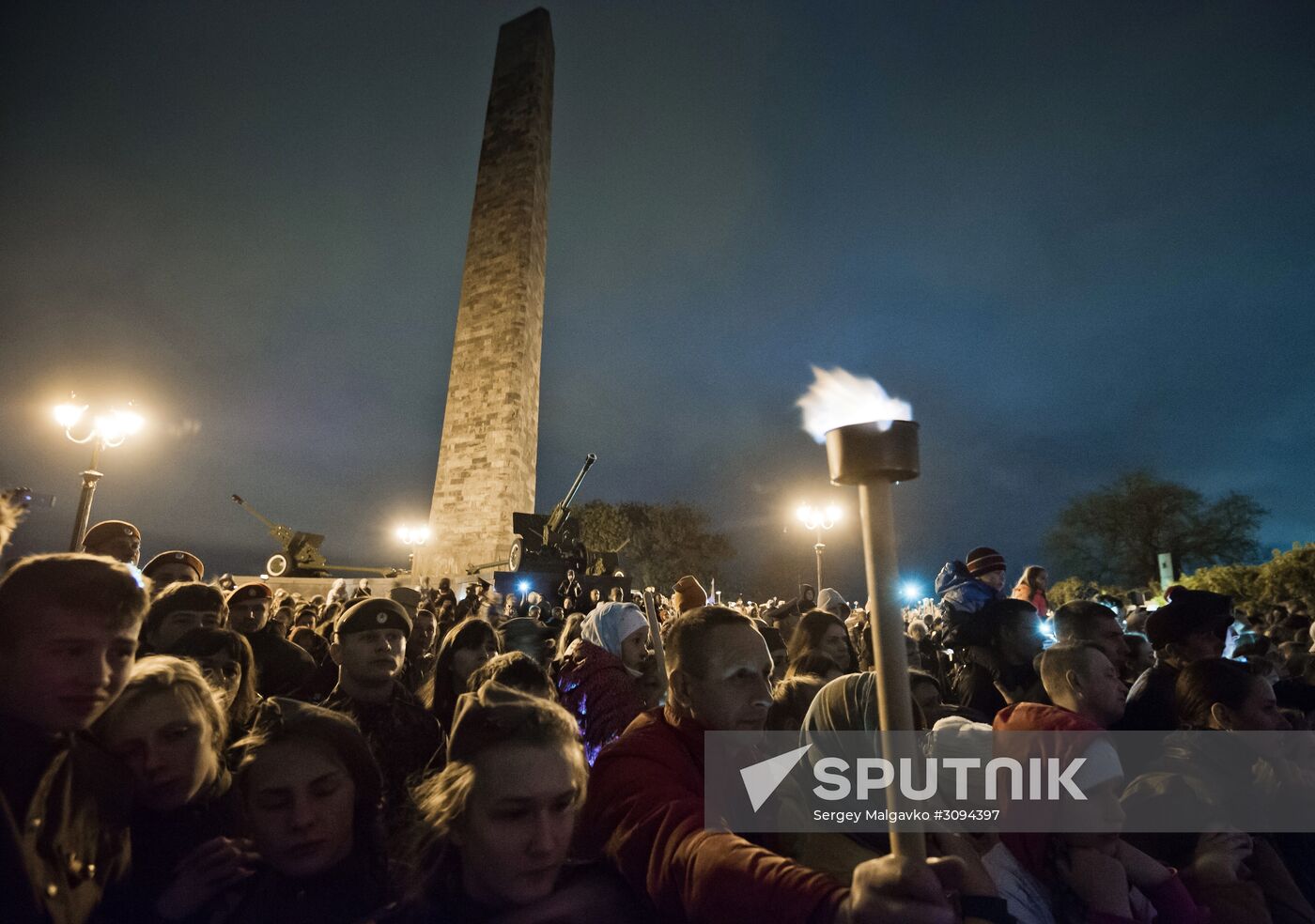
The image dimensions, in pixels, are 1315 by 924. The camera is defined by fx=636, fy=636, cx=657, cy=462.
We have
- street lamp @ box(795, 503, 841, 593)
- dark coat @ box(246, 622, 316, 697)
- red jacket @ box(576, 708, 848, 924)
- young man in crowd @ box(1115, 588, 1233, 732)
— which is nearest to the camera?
red jacket @ box(576, 708, 848, 924)

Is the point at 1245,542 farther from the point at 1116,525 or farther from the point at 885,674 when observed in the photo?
the point at 885,674

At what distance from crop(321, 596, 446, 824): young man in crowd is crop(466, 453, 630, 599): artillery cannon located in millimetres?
9021

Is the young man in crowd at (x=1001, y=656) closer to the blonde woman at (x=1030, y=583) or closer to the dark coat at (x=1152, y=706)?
the dark coat at (x=1152, y=706)

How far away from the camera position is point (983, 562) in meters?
5.25

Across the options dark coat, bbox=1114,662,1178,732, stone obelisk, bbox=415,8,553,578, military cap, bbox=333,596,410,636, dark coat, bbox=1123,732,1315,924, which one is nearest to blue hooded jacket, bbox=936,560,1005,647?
dark coat, bbox=1114,662,1178,732

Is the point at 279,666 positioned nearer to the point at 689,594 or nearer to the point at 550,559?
the point at 689,594

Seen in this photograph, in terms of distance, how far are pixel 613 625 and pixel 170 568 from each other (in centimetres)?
282

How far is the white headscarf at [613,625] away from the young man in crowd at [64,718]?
2.62m

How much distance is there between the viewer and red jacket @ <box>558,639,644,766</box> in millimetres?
3146

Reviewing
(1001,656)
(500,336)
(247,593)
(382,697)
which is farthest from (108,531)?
(500,336)

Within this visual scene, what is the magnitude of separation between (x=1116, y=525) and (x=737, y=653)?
148ft

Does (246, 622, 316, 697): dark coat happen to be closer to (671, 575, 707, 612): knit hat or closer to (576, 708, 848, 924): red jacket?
(576, 708, 848, 924): red jacket

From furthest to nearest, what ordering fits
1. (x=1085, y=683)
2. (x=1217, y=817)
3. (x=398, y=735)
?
1. (x=398, y=735)
2. (x=1085, y=683)
3. (x=1217, y=817)

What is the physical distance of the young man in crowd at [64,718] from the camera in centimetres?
119
